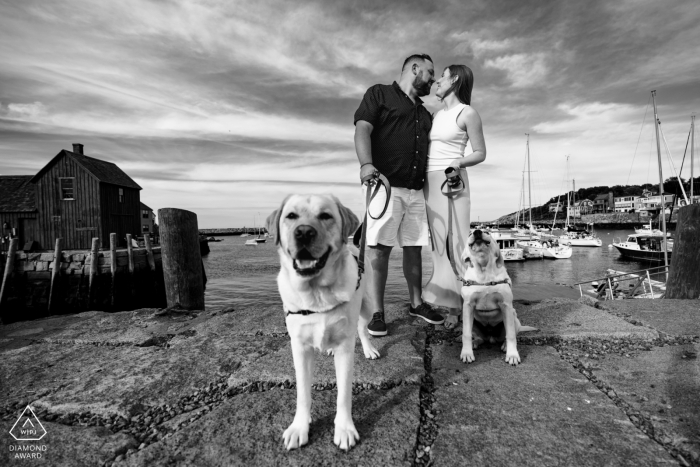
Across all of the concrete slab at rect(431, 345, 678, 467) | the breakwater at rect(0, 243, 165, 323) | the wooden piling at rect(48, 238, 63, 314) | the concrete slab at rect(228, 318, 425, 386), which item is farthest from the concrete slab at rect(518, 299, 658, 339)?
the wooden piling at rect(48, 238, 63, 314)

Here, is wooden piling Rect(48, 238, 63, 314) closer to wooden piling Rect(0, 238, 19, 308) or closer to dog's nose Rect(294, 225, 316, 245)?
wooden piling Rect(0, 238, 19, 308)

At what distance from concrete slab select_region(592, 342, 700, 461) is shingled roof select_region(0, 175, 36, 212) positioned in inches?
1549

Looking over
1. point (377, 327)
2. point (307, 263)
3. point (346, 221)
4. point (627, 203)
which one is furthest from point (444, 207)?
point (627, 203)

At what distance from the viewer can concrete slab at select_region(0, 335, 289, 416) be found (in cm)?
238

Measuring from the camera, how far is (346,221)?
233 centimetres

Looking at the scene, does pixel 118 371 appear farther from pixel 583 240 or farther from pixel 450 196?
pixel 583 240

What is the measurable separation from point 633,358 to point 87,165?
122ft

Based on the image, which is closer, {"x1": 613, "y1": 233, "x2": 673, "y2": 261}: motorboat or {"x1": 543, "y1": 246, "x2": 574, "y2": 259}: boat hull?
{"x1": 613, "y1": 233, "x2": 673, "y2": 261}: motorboat

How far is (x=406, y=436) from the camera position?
187 centimetres

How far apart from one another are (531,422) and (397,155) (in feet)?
9.64

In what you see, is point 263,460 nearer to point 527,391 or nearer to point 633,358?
point 527,391

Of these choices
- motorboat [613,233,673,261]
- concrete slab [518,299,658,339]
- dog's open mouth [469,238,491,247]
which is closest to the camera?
dog's open mouth [469,238,491,247]

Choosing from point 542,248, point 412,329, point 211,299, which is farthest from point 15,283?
point 542,248

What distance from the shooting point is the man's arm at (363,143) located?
12.3 ft
